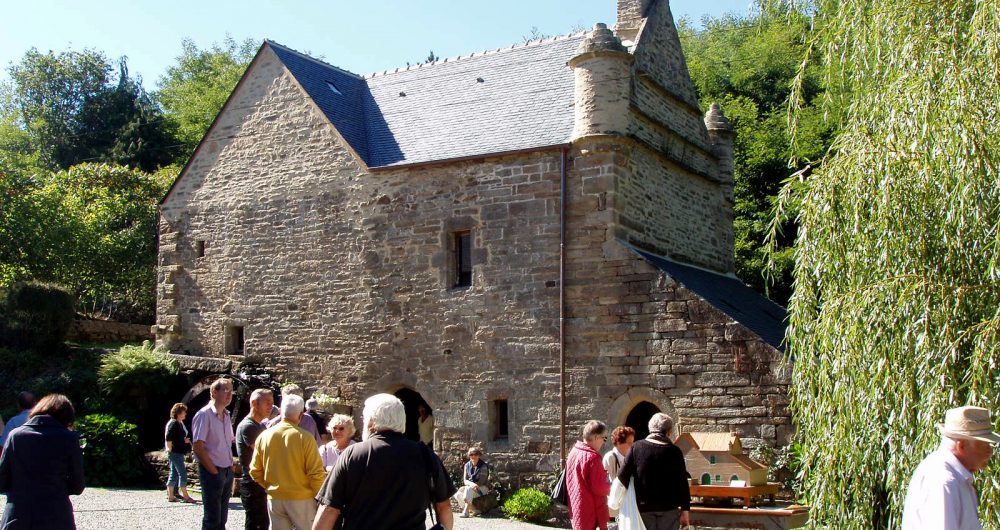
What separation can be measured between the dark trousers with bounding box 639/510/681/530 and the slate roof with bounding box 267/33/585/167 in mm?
8287

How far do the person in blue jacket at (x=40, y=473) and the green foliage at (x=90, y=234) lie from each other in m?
17.6

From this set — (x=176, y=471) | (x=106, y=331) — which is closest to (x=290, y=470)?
(x=176, y=471)

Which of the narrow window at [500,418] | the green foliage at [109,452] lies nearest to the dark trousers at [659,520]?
the narrow window at [500,418]

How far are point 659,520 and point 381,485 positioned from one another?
2.97 m

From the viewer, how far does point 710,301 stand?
13.3 meters

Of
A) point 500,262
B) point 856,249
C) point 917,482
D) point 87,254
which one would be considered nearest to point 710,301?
point 500,262

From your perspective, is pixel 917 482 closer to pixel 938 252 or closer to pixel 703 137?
pixel 938 252

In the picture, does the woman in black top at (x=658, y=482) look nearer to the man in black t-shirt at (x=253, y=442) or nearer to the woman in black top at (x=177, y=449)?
the man in black t-shirt at (x=253, y=442)

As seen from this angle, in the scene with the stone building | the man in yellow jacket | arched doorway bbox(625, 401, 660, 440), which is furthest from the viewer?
arched doorway bbox(625, 401, 660, 440)

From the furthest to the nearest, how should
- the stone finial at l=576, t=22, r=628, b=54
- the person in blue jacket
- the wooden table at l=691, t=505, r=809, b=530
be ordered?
the stone finial at l=576, t=22, r=628, b=54
the wooden table at l=691, t=505, r=809, b=530
the person in blue jacket

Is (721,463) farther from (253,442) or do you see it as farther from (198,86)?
(198,86)

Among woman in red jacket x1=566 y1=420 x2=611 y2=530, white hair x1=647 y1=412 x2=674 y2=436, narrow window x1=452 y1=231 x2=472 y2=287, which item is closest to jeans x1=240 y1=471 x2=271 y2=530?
woman in red jacket x1=566 y1=420 x2=611 y2=530

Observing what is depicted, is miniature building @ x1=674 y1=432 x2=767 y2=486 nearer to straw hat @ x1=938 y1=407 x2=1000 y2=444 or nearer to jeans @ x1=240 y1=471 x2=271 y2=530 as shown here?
jeans @ x1=240 y1=471 x2=271 y2=530

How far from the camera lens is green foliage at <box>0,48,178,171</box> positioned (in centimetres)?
3688
